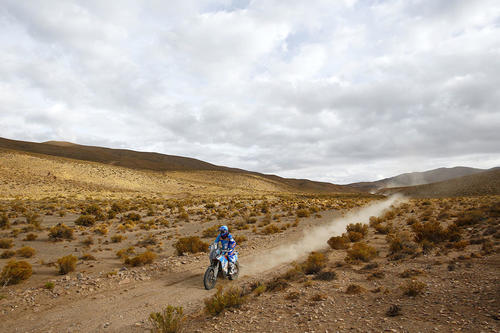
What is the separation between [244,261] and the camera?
12.5 metres

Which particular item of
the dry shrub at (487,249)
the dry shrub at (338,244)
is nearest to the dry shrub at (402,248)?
the dry shrub at (487,249)

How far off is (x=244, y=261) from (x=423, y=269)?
7190mm

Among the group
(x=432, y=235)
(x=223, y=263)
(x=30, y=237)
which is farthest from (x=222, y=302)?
(x=30, y=237)

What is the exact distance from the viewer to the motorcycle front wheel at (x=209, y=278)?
8719 millimetres

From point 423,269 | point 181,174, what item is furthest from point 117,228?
point 181,174

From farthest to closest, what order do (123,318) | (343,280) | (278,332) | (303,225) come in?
(303,225) → (343,280) → (123,318) → (278,332)

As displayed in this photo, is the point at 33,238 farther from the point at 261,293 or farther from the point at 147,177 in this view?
the point at 147,177

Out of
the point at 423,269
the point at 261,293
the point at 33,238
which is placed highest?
the point at 423,269

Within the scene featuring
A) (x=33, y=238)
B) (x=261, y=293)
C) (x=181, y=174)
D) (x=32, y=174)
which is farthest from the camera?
(x=181, y=174)

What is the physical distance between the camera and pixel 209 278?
8820mm

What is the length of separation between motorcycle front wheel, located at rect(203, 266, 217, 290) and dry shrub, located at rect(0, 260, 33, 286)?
22.7 ft

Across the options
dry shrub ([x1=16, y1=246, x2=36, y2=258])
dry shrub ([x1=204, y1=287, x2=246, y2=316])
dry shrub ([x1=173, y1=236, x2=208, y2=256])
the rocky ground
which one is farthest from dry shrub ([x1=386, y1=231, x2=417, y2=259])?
dry shrub ([x1=16, y1=246, x2=36, y2=258])

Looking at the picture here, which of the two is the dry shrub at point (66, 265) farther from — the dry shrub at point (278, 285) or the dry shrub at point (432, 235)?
the dry shrub at point (432, 235)

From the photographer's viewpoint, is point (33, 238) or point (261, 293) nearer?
point (261, 293)
